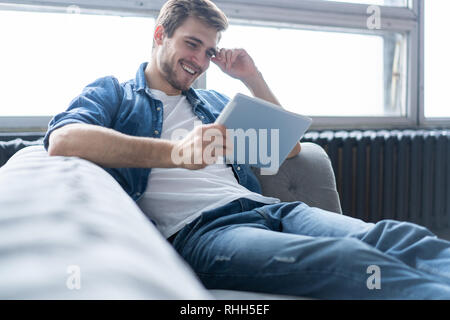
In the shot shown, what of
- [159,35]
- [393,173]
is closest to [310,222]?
[159,35]

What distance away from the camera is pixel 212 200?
1049 mm

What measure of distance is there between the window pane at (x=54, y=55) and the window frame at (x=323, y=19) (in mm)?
55

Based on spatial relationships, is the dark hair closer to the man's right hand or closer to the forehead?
the forehead

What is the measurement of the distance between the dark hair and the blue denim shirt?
0.18 meters

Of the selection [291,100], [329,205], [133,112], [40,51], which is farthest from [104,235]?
[291,100]

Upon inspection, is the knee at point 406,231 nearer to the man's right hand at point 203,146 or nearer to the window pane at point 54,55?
the man's right hand at point 203,146

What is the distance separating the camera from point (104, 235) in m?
0.39

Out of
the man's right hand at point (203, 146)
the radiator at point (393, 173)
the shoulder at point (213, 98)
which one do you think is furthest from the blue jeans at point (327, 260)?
the radiator at point (393, 173)

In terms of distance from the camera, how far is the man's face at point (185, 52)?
130 centimetres

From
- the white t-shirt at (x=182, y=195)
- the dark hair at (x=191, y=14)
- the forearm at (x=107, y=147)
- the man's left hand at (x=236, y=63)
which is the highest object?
the dark hair at (x=191, y=14)

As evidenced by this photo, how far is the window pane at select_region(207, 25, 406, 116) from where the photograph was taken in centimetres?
224

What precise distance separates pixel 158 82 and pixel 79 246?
1.05m

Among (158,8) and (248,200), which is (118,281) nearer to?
(248,200)

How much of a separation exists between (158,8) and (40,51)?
573 mm
